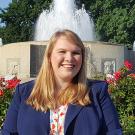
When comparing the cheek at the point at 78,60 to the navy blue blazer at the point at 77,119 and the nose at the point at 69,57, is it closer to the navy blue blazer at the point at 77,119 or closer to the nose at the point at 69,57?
the nose at the point at 69,57

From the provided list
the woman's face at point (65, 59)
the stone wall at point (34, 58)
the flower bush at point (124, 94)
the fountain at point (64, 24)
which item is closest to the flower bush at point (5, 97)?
the flower bush at point (124, 94)

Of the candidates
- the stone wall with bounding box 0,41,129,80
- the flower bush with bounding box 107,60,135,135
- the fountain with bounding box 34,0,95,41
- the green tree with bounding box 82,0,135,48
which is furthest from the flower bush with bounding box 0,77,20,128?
the green tree with bounding box 82,0,135,48

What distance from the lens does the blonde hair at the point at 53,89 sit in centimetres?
257

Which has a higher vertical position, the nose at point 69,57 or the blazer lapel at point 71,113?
the nose at point 69,57

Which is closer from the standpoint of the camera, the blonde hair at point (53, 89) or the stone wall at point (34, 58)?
the blonde hair at point (53, 89)

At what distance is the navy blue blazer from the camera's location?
2508 millimetres

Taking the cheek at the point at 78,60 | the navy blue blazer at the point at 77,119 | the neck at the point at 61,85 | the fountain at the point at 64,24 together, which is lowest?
the navy blue blazer at the point at 77,119

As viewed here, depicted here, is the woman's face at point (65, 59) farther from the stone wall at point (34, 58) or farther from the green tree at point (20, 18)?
the green tree at point (20, 18)

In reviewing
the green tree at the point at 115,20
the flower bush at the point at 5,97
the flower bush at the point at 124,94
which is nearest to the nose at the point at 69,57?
the flower bush at the point at 5,97

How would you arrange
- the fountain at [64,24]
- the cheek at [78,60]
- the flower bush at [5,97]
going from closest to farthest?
the cheek at [78,60], the flower bush at [5,97], the fountain at [64,24]

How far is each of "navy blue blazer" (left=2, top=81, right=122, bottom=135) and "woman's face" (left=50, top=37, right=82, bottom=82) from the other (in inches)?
5.3

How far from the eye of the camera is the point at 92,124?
8.21ft

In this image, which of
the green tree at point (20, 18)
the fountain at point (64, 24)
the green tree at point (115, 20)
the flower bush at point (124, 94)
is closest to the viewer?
the flower bush at point (124, 94)

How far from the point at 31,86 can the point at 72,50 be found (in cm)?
30
